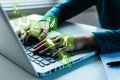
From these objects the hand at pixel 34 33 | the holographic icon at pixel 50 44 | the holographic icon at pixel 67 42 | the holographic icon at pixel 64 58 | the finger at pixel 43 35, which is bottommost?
the holographic icon at pixel 64 58

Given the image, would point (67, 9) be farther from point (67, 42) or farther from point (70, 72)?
point (70, 72)

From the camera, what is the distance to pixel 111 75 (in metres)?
0.53

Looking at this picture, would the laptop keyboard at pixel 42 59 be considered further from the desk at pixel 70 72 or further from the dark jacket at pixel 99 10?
the dark jacket at pixel 99 10

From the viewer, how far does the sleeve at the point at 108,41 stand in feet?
2.20

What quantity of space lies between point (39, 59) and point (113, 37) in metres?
0.28

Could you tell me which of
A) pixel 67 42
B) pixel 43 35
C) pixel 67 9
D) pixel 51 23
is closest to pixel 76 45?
pixel 67 42

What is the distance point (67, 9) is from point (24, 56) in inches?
23.9

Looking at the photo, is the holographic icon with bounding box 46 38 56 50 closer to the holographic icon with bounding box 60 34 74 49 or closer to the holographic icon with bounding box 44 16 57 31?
the holographic icon with bounding box 60 34 74 49

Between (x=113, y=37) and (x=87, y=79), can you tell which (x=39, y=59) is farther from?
(x=113, y=37)

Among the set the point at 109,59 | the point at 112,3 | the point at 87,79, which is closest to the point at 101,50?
the point at 109,59

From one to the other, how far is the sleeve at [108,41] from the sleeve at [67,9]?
30 cm

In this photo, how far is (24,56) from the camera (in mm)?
469

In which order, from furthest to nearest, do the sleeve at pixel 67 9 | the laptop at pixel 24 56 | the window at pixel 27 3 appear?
the window at pixel 27 3
the sleeve at pixel 67 9
the laptop at pixel 24 56

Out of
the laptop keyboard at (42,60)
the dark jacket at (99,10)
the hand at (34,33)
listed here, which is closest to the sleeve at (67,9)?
the dark jacket at (99,10)
